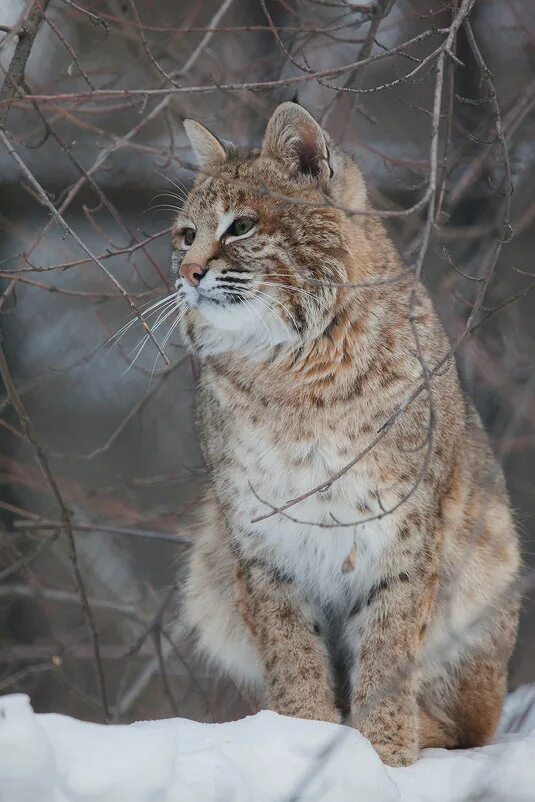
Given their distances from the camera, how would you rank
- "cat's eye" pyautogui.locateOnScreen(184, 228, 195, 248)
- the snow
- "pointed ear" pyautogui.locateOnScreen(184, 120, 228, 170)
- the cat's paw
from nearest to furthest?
the snow, the cat's paw, "cat's eye" pyautogui.locateOnScreen(184, 228, 195, 248), "pointed ear" pyautogui.locateOnScreen(184, 120, 228, 170)

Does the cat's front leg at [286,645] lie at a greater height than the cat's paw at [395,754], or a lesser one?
greater

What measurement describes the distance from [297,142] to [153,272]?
3.69 m

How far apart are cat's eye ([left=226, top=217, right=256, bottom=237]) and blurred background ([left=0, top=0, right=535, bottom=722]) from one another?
977mm

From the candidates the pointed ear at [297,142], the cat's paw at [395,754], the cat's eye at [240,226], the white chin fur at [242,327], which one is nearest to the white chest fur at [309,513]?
the white chin fur at [242,327]

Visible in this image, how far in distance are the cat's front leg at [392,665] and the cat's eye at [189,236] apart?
1.39 metres

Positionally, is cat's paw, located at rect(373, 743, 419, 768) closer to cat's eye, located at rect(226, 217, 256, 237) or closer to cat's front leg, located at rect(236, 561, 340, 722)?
cat's front leg, located at rect(236, 561, 340, 722)

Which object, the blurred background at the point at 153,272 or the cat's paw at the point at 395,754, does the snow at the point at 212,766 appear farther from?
the blurred background at the point at 153,272

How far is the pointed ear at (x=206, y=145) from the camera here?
4160mm

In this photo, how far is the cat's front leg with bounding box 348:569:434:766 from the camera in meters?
3.70

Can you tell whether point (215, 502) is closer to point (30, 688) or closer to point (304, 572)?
point (304, 572)

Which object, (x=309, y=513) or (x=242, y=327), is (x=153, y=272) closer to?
(x=242, y=327)

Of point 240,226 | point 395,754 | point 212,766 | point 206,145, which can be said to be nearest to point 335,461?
point 240,226

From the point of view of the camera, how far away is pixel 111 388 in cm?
817

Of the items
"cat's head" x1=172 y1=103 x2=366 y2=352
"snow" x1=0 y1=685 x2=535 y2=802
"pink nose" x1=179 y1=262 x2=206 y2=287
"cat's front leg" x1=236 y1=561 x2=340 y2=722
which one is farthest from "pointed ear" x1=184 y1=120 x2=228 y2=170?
"snow" x1=0 y1=685 x2=535 y2=802
